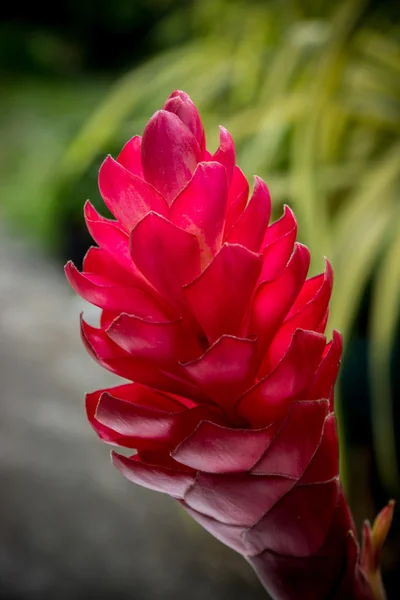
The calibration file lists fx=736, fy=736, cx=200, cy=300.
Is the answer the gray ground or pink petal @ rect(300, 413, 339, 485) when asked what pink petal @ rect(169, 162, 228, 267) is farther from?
the gray ground

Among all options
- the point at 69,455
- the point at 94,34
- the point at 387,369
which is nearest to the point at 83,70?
the point at 94,34

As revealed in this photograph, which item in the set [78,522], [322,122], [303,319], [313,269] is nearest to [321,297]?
[303,319]

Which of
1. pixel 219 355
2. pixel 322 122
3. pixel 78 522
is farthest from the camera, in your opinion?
pixel 78 522

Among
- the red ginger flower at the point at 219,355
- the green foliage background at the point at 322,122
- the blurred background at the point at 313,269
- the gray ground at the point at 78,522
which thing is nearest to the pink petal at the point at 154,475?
the red ginger flower at the point at 219,355

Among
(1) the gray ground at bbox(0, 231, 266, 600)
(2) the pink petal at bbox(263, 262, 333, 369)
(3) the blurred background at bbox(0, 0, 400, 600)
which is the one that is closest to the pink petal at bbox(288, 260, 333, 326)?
(2) the pink petal at bbox(263, 262, 333, 369)

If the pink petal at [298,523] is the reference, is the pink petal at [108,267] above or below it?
above

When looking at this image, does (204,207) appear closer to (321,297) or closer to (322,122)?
(321,297)

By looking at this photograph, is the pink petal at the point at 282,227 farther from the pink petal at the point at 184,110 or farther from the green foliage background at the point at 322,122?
the green foliage background at the point at 322,122
